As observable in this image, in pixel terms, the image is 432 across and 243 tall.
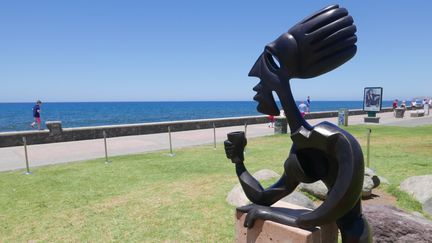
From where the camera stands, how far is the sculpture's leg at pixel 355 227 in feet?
9.68

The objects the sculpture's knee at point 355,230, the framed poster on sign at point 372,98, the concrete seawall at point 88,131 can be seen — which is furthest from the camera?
the framed poster on sign at point 372,98

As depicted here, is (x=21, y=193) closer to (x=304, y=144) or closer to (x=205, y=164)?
(x=205, y=164)

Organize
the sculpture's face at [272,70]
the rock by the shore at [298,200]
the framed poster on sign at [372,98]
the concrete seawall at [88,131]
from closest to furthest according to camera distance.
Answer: the sculpture's face at [272,70], the rock by the shore at [298,200], the concrete seawall at [88,131], the framed poster on sign at [372,98]

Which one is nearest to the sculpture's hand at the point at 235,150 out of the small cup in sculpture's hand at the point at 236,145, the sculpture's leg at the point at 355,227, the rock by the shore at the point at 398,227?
the small cup in sculpture's hand at the point at 236,145

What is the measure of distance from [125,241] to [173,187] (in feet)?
8.87

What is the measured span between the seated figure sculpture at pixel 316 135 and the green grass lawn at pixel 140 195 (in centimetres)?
206

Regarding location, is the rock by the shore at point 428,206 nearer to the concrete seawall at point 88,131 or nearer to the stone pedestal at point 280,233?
the stone pedestal at point 280,233

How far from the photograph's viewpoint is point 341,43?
113 inches

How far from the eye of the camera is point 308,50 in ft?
9.78

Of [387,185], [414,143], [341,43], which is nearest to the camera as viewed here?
[341,43]

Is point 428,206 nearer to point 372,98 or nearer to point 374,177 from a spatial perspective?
point 374,177

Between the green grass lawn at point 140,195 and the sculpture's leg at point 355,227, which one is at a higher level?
the sculpture's leg at point 355,227

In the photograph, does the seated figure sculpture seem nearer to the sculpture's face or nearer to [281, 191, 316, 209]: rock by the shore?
the sculpture's face

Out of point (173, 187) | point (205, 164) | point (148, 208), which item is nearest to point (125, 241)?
point (148, 208)
